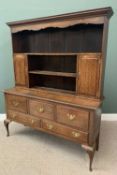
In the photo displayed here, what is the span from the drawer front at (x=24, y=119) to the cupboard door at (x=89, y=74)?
A: 76 centimetres

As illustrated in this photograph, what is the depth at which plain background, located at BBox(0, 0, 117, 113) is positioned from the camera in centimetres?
232

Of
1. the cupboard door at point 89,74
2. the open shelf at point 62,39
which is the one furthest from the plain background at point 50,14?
the cupboard door at point 89,74

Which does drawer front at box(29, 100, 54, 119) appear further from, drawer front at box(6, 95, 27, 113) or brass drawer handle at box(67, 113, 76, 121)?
brass drawer handle at box(67, 113, 76, 121)

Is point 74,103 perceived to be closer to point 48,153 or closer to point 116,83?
point 48,153

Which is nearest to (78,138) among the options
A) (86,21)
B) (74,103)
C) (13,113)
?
(74,103)

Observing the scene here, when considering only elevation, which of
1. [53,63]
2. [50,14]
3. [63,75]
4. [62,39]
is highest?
[50,14]

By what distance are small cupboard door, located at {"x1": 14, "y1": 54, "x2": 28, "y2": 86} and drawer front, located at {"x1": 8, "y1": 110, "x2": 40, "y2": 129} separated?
1.51 ft

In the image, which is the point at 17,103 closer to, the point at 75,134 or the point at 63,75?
the point at 63,75

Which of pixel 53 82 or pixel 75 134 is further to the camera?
pixel 53 82

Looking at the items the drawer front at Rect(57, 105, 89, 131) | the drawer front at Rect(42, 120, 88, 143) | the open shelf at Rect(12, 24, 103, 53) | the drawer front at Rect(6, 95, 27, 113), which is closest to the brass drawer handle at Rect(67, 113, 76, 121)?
the drawer front at Rect(57, 105, 89, 131)

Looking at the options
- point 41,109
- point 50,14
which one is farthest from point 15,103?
point 50,14

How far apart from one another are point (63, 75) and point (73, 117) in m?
0.58

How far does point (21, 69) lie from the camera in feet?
7.30

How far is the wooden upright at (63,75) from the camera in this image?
1.65m
